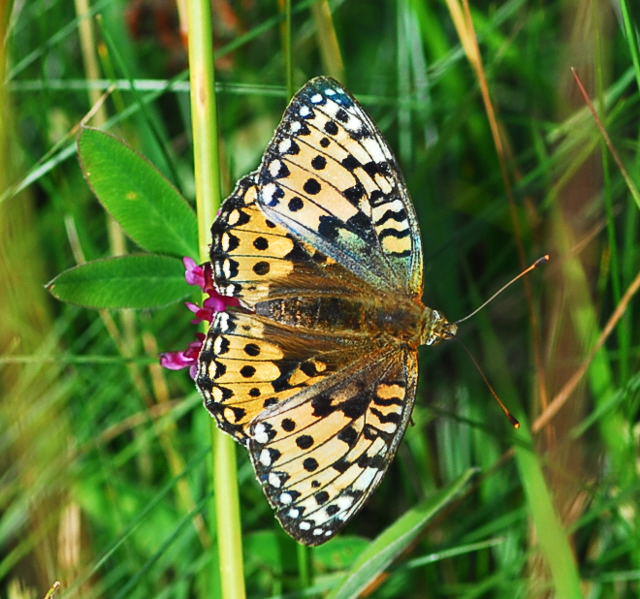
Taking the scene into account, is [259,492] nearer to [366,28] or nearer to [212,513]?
[212,513]

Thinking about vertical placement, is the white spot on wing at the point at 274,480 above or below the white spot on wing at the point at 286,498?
above

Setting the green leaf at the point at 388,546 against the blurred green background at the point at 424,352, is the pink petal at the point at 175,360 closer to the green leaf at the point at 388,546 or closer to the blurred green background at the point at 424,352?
the blurred green background at the point at 424,352

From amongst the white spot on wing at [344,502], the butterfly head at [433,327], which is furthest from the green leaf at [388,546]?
the butterfly head at [433,327]

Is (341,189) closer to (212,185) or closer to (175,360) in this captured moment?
(212,185)

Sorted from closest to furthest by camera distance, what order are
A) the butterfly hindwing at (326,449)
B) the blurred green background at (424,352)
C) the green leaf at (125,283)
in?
the butterfly hindwing at (326,449) → the green leaf at (125,283) → the blurred green background at (424,352)

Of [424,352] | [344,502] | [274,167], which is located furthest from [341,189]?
[424,352]

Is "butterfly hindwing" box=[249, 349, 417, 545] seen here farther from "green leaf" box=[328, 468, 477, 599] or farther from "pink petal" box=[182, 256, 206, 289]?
"pink petal" box=[182, 256, 206, 289]
